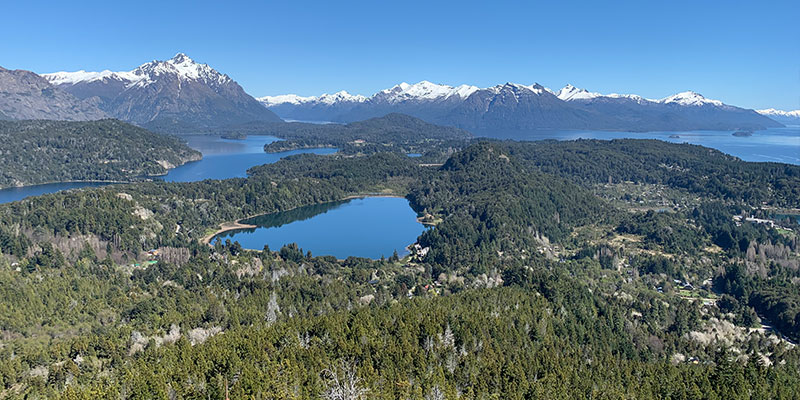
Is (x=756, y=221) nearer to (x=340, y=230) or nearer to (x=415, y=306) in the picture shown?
(x=340, y=230)

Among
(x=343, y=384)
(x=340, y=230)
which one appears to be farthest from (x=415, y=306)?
(x=340, y=230)

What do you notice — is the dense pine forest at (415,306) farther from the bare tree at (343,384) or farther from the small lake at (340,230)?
the small lake at (340,230)

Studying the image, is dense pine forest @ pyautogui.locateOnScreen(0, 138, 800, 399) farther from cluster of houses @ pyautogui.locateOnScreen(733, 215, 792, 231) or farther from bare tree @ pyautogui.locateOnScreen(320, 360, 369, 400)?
cluster of houses @ pyautogui.locateOnScreen(733, 215, 792, 231)

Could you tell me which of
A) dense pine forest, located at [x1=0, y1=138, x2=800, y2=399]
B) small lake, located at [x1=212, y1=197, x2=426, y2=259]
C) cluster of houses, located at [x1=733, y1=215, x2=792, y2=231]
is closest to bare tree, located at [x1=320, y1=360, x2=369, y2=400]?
dense pine forest, located at [x1=0, y1=138, x2=800, y2=399]

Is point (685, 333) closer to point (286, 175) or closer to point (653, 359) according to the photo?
point (653, 359)

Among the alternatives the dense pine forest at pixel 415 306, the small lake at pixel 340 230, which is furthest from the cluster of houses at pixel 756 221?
the small lake at pixel 340 230

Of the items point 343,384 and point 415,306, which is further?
point 415,306

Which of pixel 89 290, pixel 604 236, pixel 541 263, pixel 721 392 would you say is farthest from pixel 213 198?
pixel 721 392
